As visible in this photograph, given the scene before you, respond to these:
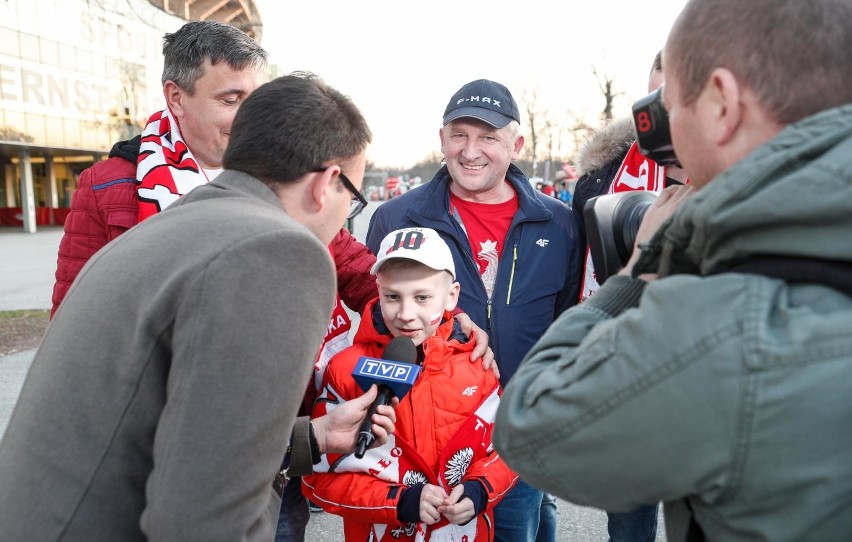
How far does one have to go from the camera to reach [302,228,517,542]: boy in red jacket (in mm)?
2309

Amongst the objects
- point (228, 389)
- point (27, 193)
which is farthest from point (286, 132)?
point (27, 193)

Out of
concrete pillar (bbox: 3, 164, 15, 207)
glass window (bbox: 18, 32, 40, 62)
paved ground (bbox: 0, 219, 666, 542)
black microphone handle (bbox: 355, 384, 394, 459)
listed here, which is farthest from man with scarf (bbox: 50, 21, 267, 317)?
concrete pillar (bbox: 3, 164, 15, 207)

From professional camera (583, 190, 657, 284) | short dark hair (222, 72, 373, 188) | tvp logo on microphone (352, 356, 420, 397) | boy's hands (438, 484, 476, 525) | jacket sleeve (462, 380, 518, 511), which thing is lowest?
boy's hands (438, 484, 476, 525)

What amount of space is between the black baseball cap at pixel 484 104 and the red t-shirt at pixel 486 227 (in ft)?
1.27

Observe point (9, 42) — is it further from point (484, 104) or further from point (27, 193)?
point (484, 104)

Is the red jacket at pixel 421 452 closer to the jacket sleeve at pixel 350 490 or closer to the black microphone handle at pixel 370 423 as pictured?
the jacket sleeve at pixel 350 490

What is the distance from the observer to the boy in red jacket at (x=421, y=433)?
7.57 feet

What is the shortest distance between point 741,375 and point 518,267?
2.12 m

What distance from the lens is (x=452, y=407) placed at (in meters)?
2.43

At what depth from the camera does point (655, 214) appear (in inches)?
53.9

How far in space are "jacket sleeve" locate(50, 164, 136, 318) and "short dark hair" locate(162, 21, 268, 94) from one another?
52cm

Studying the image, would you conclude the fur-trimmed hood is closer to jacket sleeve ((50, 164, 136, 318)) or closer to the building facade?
jacket sleeve ((50, 164, 136, 318))

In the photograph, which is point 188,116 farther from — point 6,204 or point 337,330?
point 6,204

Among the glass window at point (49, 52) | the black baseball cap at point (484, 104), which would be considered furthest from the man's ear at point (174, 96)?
the glass window at point (49, 52)
